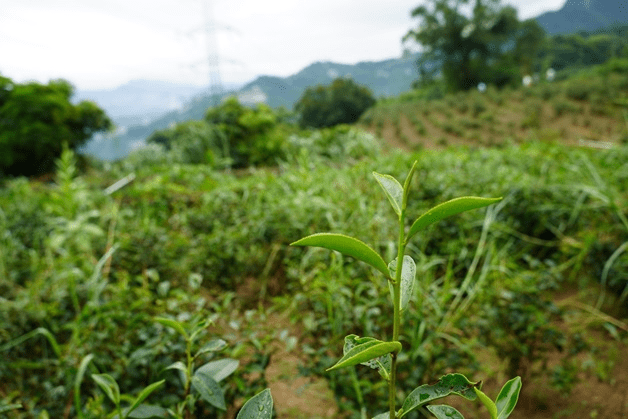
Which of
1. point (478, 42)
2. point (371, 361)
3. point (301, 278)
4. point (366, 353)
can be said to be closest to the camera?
point (366, 353)

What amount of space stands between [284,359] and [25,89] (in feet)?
26.5

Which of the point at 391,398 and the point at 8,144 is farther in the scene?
the point at 8,144

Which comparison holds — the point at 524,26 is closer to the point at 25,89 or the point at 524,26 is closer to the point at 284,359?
the point at 25,89

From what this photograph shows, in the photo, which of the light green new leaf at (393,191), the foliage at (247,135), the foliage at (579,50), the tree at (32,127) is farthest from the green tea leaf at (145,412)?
the foliage at (579,50)

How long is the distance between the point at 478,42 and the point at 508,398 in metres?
21.7

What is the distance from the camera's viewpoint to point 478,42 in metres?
18.5

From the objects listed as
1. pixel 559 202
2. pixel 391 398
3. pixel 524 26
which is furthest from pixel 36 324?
pixel 524 26

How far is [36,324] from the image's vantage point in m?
1.22

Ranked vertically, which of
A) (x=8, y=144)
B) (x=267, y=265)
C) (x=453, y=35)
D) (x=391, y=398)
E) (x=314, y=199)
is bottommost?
(x=267, y=265)

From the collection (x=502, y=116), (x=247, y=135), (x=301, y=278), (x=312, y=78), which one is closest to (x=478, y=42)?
(x=502, y=116)

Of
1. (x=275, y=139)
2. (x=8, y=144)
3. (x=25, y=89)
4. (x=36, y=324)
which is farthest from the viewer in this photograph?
(x=25, y=89)

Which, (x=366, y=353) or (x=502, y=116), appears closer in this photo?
(x=366, y=353)

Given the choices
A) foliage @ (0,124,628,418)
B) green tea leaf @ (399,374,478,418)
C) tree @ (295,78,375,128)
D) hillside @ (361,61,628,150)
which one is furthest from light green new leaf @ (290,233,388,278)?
tree @ (295,78,375,128)

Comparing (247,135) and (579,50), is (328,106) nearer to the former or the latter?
(247,135)
